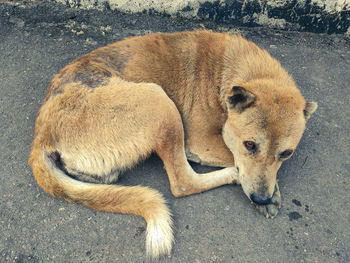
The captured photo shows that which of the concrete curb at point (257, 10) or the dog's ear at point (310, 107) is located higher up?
the concrete curb at point (257, 10)

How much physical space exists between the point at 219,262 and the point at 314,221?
92cm

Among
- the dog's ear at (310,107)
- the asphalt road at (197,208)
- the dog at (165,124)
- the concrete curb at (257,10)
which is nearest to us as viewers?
the asphalt road at (197,208)

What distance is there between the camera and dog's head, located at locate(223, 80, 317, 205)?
2492 mm

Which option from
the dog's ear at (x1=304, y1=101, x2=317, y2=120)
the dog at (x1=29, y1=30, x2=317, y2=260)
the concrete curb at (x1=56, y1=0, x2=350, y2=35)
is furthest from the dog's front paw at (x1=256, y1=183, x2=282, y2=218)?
the concrete curb at (x1=56, y1=0, x2=350, y2=35)

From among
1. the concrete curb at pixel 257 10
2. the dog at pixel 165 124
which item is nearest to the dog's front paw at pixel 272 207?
the dog at pixel 165 124

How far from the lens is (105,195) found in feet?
8.05

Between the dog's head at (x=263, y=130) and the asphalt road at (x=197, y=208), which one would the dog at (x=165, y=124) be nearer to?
the dog's head at (x=263, y=130)

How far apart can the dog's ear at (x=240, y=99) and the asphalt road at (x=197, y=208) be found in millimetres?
734

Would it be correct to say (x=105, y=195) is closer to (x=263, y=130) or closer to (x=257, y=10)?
(x=263, y=130)

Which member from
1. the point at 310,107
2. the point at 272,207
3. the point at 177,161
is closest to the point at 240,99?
the point at 310,107

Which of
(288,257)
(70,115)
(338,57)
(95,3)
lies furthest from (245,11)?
(288,257)

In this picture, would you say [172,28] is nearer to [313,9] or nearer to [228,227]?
[313,9]

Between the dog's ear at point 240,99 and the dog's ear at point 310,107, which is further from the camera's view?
the dog's ear at point 310,107

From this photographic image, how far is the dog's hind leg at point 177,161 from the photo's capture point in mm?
2695
